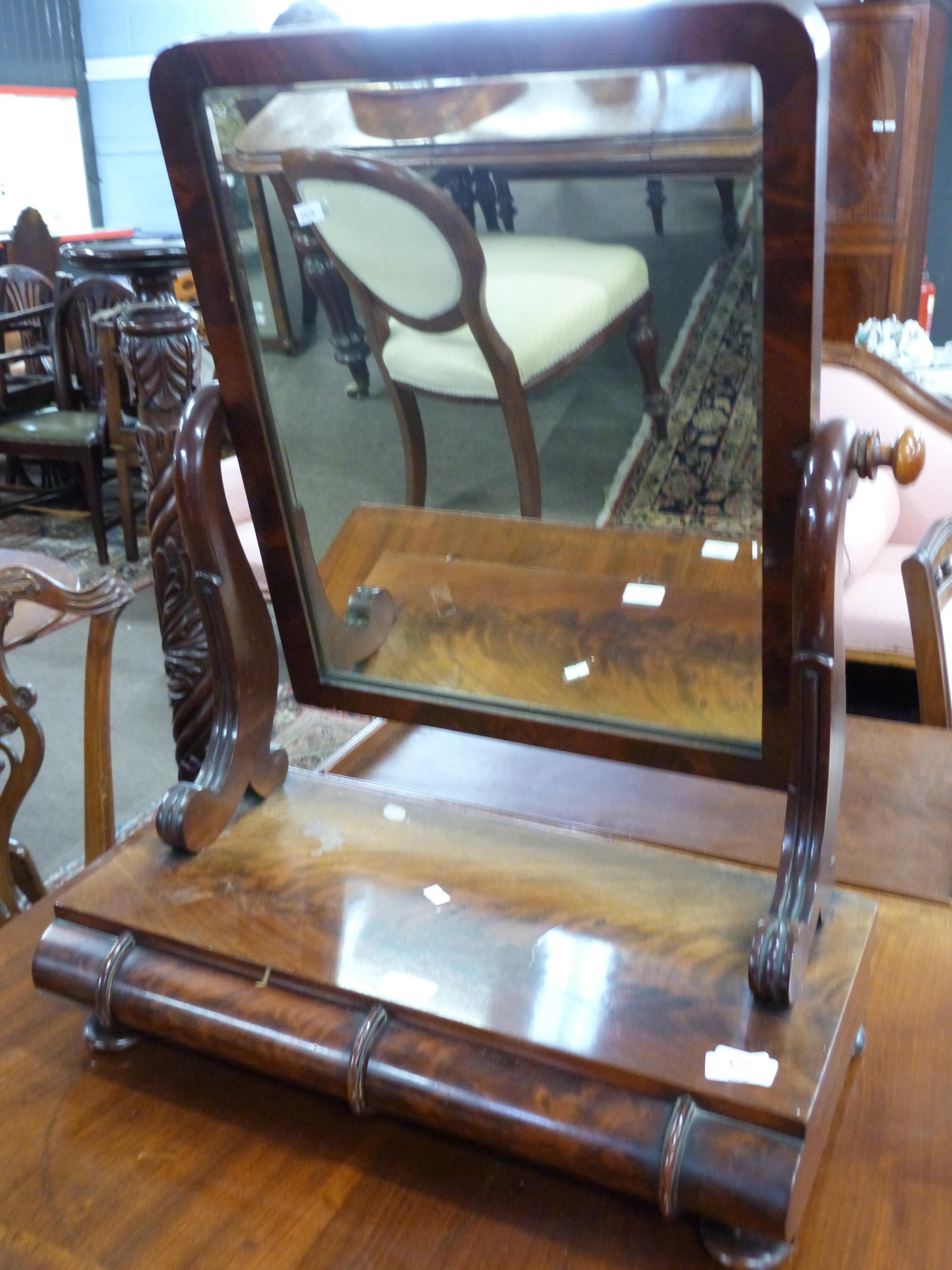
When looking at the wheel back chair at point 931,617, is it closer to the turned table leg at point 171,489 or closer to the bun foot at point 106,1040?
the turned table leg at point 171,489

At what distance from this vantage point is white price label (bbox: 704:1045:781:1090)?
1.73 ft

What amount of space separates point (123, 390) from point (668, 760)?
272 centimetres

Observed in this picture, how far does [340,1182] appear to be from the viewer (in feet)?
1.91

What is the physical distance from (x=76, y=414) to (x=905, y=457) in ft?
9.98

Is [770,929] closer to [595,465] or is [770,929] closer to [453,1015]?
[453,1015]

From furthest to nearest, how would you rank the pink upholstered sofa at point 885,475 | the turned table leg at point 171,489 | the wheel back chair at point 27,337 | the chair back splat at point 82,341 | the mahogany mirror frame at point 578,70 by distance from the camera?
1. the wheel back chair at point 27,337
2. the chair back splat at point 82,341
3. the pink upholstered sofa at point 885,475
4. the turned table leg at point 171,489
5. the mahogany mirror frame at point 578,70

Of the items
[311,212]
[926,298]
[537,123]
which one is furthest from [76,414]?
[537,123]

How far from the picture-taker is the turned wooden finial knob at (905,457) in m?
0.56

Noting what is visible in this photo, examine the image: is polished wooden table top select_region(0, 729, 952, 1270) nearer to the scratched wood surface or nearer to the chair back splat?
the scratched wood surface

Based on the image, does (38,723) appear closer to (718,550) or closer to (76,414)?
(718,550)

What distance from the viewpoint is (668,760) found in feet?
2.27

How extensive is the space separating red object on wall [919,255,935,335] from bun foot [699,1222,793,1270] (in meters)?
2.83

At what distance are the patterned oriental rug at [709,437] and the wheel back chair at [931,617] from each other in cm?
61

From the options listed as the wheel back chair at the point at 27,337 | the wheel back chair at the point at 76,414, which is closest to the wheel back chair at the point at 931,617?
the wheel back chair at the point at 76,414
